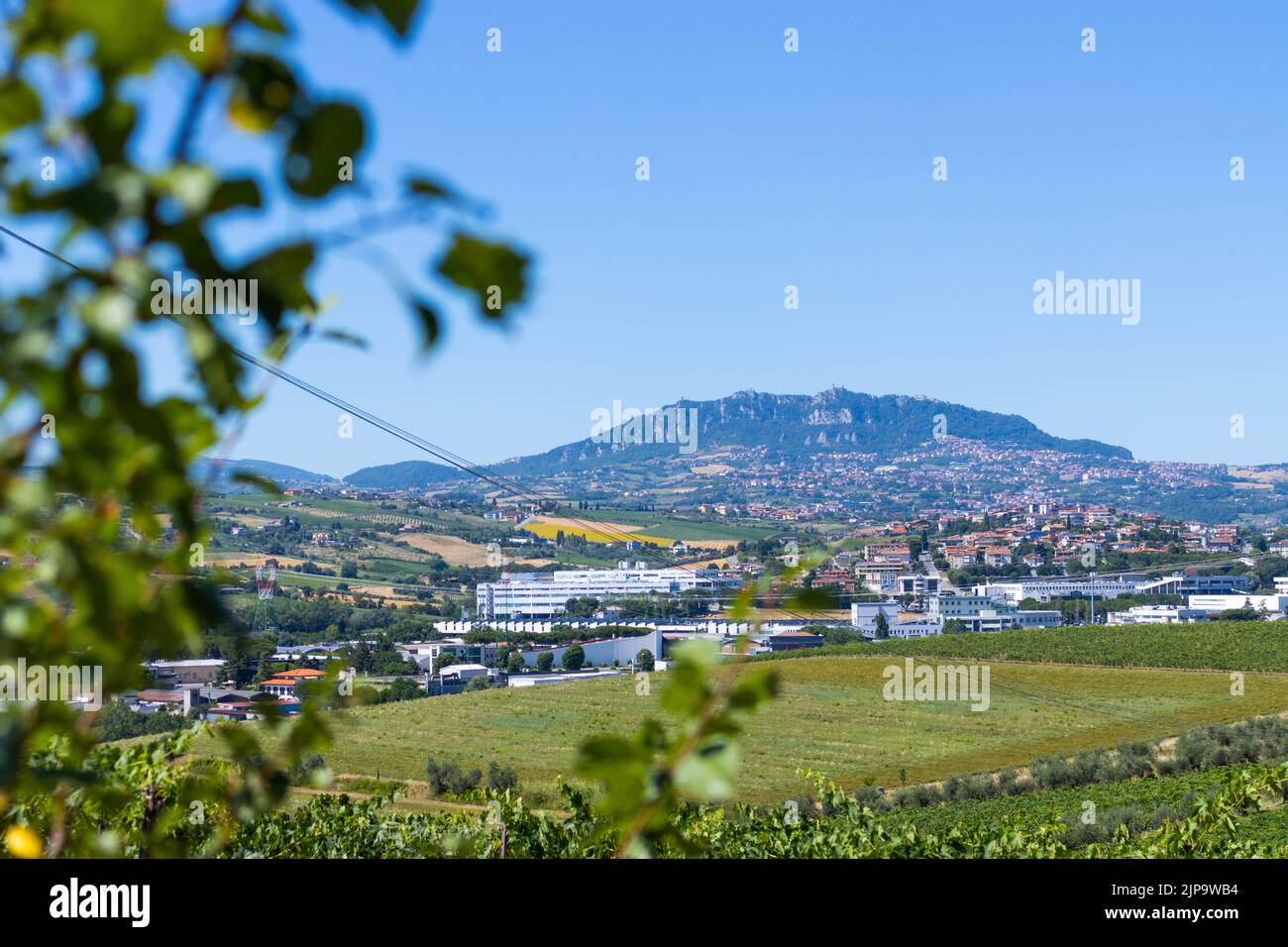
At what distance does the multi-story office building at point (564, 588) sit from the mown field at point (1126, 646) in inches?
252

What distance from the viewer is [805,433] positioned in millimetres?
180625

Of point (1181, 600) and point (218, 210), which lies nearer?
point (218, 210)

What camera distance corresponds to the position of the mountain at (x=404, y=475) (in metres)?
140

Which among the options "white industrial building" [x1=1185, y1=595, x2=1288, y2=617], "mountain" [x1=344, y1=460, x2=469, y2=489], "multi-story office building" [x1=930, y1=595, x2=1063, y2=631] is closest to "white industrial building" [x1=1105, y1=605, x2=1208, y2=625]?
"white industrial building" [x1=1185, y1=595, x2=1288, y2=617]

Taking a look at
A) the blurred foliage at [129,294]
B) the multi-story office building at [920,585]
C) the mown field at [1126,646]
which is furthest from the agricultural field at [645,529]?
the blurred foliage at [129,294]

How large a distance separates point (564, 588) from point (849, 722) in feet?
69.1

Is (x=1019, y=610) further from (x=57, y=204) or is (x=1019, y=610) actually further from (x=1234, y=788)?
(x=57, y=204)

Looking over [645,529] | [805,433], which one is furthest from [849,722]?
[805,433]

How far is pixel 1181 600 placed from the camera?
229ft

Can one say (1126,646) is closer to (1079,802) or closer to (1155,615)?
(1155,615)

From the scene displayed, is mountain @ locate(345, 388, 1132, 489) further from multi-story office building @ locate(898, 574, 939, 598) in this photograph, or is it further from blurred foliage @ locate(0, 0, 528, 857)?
blurred foliage @ locate(0, 0, 528, 857)

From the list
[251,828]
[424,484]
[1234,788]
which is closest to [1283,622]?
[1234,788]

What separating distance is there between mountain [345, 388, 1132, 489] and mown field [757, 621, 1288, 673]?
94811 mm
